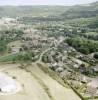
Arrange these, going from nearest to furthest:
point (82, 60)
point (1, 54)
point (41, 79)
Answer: point (41, 79) → point (82, 60) → point (1, 54)

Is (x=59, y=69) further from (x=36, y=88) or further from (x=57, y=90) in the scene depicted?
(x=36, y=88)

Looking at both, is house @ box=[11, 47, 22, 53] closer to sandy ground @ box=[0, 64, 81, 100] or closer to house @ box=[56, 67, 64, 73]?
sandy ground @ box=[0, 64, 81, 100]

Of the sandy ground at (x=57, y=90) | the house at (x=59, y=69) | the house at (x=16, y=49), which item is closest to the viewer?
the sandy ground at (x=57, y=90)

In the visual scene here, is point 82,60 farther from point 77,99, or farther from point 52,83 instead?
point 77,99

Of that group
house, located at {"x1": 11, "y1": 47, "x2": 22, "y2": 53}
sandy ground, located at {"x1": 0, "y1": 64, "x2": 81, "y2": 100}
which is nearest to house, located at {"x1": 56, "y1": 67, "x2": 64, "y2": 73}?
sandy ground, located at {"x1": 0, "y1": 64, "x2": 81, "y2": 100}

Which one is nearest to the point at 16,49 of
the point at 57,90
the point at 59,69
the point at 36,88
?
the point at 59,69

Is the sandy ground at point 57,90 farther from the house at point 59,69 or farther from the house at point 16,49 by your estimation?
the house at point 16,49

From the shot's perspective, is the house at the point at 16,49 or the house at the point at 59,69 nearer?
the house at the point at 59,69

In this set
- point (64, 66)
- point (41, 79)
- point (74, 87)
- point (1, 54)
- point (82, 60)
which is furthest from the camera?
point (1, 54)

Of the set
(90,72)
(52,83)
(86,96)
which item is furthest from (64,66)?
(86,96)

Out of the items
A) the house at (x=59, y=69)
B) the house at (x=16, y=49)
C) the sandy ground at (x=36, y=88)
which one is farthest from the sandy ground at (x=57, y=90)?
the house at (x=16, y=49)
